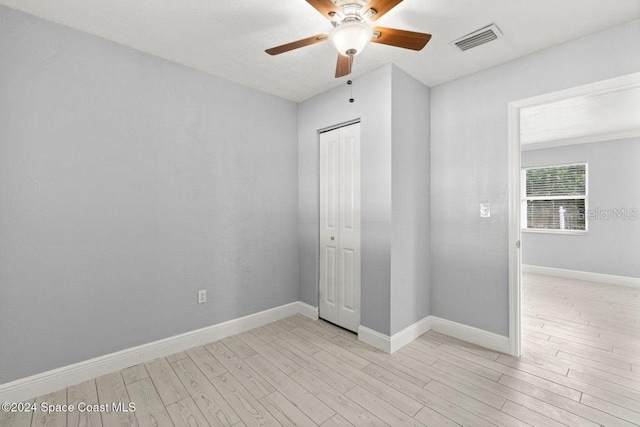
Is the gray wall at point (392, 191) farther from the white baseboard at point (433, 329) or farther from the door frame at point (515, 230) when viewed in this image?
the door frame at point (515, 230)

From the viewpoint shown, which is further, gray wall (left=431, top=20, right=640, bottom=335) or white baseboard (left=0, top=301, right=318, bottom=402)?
gray wall (left=431, top=20, right=640, bottom=335)

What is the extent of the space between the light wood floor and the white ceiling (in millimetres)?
2601

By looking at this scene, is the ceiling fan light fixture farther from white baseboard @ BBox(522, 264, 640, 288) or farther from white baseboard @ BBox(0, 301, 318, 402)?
white baseboard @ BBox(522, 264, 640, 288)

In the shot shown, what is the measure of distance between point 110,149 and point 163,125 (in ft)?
1.53

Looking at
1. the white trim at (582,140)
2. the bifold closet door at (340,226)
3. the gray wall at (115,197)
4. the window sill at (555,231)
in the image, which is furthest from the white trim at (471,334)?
the white trim at (582,140)

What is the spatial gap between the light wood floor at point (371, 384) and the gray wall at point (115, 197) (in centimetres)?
41

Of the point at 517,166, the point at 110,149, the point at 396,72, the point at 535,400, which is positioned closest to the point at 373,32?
the point at 396,72

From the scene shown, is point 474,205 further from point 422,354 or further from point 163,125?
point 163,125

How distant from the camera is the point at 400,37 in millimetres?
1699

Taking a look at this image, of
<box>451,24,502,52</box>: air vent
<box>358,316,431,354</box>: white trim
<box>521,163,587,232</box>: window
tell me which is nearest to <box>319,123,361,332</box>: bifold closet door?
<box>358,316,431,354</box>: white trim

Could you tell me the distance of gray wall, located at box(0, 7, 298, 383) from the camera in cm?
197

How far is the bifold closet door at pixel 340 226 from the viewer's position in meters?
3.02

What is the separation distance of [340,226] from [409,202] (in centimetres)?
77

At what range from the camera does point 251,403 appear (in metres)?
1.97
